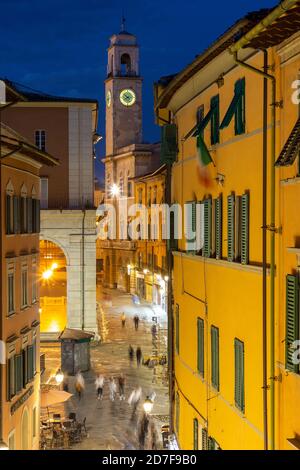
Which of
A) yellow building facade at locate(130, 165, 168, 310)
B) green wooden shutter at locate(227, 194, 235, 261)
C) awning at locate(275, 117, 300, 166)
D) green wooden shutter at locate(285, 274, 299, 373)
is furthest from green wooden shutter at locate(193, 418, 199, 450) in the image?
yellow building facade at locate(130, 165, 168, 310)

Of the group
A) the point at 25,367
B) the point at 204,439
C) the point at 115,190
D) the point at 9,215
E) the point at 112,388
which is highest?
the point at 115,190

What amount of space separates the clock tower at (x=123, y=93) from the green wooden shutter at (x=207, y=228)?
64167 mm

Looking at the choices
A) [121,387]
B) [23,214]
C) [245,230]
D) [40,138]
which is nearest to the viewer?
[245,230]

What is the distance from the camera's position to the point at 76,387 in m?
31.8

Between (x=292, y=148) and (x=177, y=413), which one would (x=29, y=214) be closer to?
(x=177, y=413)

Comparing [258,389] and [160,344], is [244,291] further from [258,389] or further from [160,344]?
[160,344]

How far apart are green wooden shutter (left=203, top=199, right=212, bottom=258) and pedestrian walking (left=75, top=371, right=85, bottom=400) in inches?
591

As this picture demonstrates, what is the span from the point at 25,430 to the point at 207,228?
8.97 metres

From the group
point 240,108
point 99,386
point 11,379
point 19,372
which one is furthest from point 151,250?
point 240,108

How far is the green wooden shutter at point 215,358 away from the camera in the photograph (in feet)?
54.1

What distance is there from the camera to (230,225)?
15344mm

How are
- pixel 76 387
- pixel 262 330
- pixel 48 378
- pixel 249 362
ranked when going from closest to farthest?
1. pixel 262 330
2. pixel 249 362
3. pixel 76 387
4. pixel 48 378

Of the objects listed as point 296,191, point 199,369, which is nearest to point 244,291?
point 296,191

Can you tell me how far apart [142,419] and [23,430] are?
19.4ft
